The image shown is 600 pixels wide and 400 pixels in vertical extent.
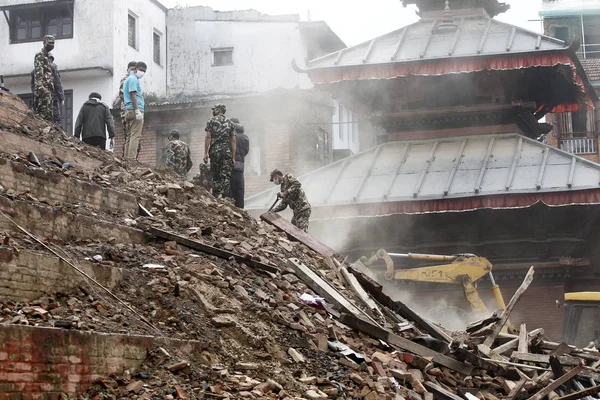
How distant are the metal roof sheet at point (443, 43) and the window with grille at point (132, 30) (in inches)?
769

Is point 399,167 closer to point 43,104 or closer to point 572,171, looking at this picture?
point 572,171

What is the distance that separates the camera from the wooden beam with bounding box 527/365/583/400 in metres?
14.0

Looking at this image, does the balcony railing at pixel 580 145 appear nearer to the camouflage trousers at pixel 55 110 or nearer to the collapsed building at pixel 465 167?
the collapsed building at pixel 465 167

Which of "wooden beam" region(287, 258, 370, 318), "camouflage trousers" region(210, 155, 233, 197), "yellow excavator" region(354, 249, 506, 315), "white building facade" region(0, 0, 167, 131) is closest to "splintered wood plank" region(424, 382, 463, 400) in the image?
"wooden beam" region(287, 258, 370, 318)

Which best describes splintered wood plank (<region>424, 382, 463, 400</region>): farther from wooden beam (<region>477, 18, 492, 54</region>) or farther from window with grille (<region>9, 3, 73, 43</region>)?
window with grille (<region>9, 3, 73, 43</region>)

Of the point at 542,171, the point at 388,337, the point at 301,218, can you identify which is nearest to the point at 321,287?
the point at 388,337

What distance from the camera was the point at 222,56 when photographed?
46.8 m

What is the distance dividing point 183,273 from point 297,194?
724cm

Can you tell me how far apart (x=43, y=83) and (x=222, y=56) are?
2728 centimetres

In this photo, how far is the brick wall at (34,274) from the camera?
1093cm

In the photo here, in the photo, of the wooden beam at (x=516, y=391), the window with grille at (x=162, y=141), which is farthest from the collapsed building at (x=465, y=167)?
the window with grille at (x=162, y=141)

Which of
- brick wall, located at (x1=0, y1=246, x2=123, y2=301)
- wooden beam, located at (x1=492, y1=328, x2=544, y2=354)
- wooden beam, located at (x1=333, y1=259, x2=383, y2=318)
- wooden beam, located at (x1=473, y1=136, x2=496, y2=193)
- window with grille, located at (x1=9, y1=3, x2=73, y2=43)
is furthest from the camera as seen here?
window with grille, located at (x1=9, y1=3, x2=73, y2=43)

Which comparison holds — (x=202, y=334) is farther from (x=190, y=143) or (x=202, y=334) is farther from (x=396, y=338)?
(x=190, y=143)

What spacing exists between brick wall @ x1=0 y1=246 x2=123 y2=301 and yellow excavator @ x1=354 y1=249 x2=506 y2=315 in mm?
10743
